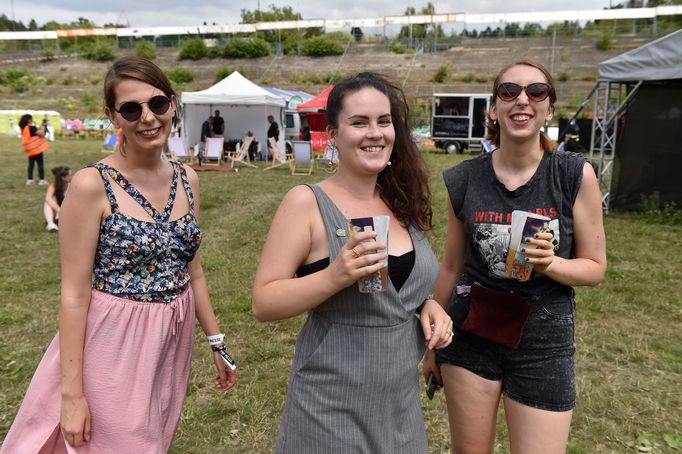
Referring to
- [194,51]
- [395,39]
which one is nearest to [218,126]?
[194,51]

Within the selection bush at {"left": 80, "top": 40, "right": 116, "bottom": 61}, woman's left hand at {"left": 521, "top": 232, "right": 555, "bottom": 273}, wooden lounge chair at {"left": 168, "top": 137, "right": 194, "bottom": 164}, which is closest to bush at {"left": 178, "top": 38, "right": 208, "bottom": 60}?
bush at {"left": 80, "top": 40, "right": 116, "bottom": 61}

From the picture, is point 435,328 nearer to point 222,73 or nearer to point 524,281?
point 524,281

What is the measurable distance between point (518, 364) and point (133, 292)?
136 centimetres

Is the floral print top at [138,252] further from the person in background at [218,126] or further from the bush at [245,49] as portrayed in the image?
the bush at [245,49]

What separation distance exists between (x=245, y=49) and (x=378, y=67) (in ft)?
57.1

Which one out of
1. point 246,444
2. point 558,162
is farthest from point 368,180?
point 246,444

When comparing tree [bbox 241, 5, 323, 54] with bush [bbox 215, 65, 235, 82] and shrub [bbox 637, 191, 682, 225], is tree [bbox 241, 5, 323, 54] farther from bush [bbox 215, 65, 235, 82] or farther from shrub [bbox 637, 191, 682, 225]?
shrub [bbox 637, 191, 682, 225]

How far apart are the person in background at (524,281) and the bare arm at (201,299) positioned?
92cm

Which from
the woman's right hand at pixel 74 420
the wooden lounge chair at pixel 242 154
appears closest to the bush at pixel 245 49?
the wooden lounge chair at pixel 242 154

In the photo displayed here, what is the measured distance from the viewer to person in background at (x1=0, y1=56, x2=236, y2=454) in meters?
1.66

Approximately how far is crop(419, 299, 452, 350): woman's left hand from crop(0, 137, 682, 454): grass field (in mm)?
1194

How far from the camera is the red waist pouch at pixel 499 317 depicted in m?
1.89

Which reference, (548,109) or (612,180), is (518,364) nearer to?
(548,109)

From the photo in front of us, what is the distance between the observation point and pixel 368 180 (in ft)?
5.82
